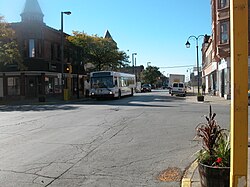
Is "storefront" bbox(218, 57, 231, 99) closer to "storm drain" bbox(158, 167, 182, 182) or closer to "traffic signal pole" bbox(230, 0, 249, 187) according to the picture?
"storm drain" bbox(158, 167, 182, 182)

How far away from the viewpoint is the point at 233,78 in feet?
12.2

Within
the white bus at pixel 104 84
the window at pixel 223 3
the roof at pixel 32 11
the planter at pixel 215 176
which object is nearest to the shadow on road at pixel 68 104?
the white bus at pixel 104 84

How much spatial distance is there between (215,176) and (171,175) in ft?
6.03

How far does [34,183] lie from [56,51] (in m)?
42.1

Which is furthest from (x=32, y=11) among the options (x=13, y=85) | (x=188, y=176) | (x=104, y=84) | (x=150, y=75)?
(x=150, y=75)

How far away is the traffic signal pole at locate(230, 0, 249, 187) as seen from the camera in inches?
144

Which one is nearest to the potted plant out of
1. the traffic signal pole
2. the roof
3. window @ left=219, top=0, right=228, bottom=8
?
the traffic signal pole

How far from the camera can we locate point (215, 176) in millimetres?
4879

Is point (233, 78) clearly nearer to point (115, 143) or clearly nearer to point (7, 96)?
point (115, 143)

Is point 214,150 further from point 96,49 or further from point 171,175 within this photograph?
point 96,49

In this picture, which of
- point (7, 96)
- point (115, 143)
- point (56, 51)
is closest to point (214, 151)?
point (115, 143)

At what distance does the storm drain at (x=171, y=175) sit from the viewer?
251 inches

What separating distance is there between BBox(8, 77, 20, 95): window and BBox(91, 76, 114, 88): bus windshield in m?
10.9

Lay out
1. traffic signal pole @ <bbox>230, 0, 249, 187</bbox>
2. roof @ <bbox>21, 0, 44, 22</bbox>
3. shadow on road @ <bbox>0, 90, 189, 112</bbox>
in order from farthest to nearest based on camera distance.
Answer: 1. roof @ <bbox>21, 0, 44, 22</bbox>
2. shadow on road @ <bbox>0, 90, 189, 112</bbox>
3. traffic signal pole @ <bbox>230, 0, 249, 187</bbox>
